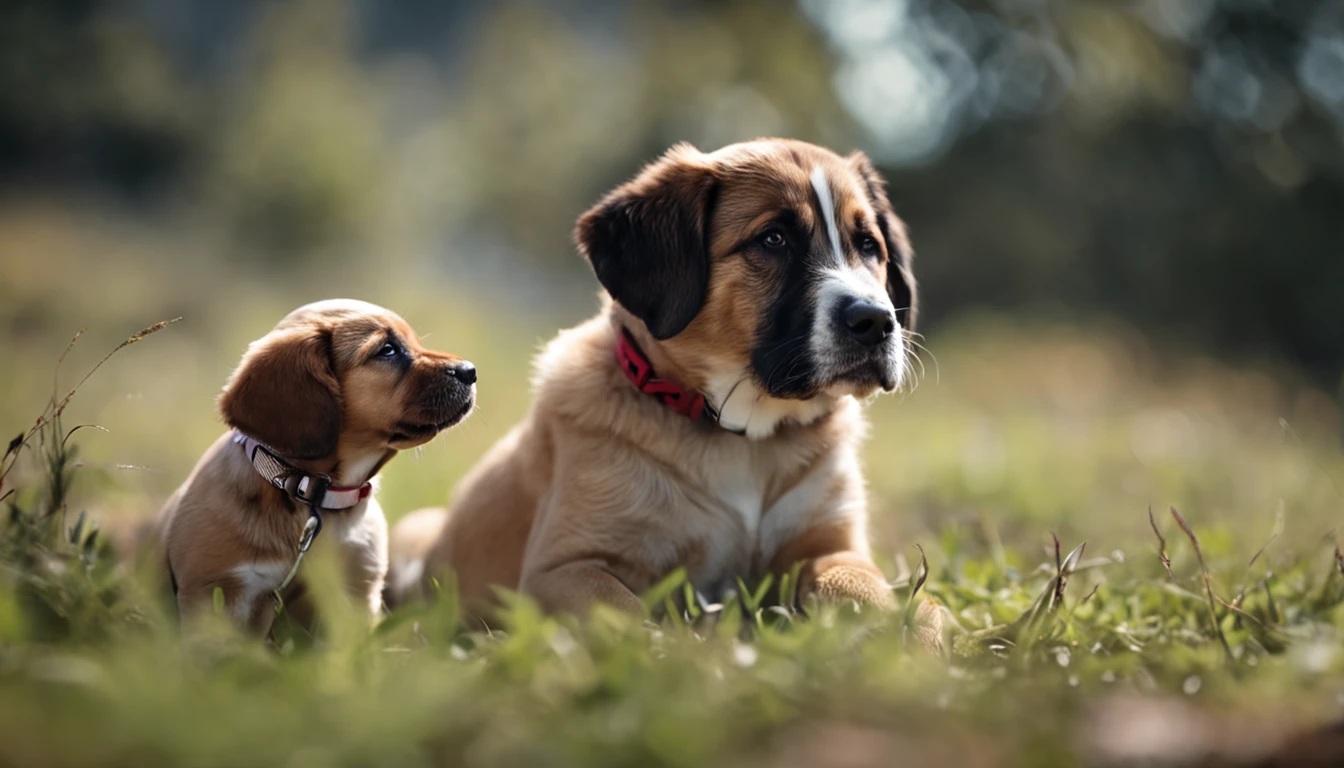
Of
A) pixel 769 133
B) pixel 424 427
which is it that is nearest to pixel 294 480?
pixel 424 427

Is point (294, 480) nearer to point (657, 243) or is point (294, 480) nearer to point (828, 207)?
point (657, 243)

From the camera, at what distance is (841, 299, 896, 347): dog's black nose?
362cm

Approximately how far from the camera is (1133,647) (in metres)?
3.03

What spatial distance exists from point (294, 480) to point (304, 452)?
0.16 m

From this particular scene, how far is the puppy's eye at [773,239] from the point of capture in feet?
13.0

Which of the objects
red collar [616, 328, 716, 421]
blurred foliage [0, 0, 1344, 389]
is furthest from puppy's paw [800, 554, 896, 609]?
blurred foliage [0, 0, 1344, 389]

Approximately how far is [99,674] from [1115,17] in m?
18.6

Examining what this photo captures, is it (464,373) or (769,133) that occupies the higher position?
(464,373)

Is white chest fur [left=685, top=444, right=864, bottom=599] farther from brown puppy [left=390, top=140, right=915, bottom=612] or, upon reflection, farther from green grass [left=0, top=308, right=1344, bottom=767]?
green grass [left=0, top=308, right=1344, bottom=767]

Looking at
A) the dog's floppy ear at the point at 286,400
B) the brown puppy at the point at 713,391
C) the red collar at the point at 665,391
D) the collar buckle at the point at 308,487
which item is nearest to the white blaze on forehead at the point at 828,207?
the brown puppy at the point at 713,391

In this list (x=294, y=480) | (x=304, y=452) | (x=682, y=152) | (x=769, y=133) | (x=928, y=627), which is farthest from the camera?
(x=769, y=133)

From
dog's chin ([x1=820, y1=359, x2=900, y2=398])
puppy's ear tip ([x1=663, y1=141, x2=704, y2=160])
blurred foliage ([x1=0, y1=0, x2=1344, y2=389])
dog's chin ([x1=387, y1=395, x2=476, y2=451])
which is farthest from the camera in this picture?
blurred foliage ([x1=0, y1=0, x2=1344, y2=389])

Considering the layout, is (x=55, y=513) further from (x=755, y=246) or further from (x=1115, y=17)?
(x=1115, y=17)

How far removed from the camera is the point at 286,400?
132 inches
